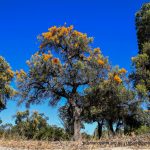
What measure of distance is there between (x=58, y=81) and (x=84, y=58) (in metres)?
3.42

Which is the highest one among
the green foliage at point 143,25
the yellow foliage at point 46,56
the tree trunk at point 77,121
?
the yellow foliage at point 46,56

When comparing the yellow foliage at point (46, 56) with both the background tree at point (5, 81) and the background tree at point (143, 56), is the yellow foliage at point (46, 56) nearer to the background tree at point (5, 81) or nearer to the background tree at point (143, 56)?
the background tree at point (5, 81)

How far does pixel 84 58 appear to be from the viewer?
35.1 metres

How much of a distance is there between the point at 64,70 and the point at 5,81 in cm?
771

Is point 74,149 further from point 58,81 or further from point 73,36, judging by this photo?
point 73,36

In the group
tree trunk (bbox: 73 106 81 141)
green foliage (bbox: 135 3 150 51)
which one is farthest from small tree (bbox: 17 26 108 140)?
green foliage (bbox: 135 3 150 51)

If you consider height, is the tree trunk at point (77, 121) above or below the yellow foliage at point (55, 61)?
below

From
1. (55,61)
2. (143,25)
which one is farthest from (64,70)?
(143,25)

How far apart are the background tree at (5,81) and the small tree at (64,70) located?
3.52m

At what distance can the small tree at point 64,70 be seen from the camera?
33.8 metres

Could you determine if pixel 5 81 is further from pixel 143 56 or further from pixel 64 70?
pixel 143 56

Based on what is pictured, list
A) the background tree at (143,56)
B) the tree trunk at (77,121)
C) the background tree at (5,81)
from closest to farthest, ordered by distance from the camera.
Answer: the background tree at (143,56), the tree trunk at (77,121), the background tree at (5,81)

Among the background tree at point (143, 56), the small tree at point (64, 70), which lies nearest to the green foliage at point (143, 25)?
the background tree at point (143, 56)

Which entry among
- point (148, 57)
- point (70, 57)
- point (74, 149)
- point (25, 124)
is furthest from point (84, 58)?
point (25, 124)
